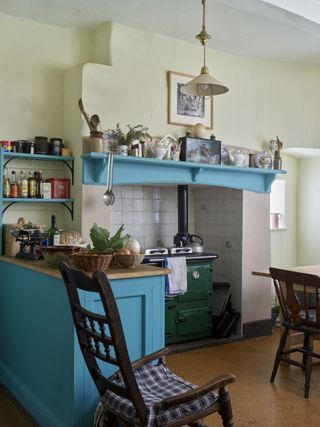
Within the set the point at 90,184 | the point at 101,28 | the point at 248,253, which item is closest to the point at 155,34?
the point at 101,28

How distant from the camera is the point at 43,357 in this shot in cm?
280

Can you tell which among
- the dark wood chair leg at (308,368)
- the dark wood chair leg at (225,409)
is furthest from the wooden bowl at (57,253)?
the dark wood chair leg at (308,368)

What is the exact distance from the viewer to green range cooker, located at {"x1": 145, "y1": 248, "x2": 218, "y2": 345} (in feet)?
14.9

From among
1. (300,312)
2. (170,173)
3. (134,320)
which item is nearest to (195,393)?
(134,320)

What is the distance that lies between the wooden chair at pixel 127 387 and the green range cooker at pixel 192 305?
7.76 feet

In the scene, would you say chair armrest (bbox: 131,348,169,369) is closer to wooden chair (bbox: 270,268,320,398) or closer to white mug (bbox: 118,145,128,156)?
wooden chair (bbox: 270,268,320,398)

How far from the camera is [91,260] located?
2.51m

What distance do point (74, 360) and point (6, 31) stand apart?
9.83 feet

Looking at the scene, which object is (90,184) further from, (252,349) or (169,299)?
(252,349)

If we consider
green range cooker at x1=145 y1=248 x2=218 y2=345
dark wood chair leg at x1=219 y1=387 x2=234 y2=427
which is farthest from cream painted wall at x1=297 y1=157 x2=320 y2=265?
dark wood chair leg at x1=219 y1=387 x2=234 y2=427

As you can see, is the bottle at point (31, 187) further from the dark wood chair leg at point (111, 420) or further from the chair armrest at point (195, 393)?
the chair armrest at point (195, 393)

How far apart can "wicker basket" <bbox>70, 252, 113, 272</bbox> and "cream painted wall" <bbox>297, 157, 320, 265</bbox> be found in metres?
4.23

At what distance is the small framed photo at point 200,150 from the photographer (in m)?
4.47

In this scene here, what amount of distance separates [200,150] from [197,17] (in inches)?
47.1
